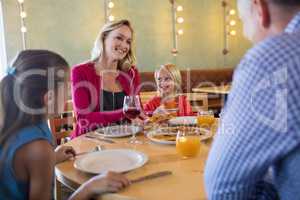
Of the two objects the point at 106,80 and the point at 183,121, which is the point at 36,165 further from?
the point at 106,80

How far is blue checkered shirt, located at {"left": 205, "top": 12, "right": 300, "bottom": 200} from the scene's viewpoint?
58 cm

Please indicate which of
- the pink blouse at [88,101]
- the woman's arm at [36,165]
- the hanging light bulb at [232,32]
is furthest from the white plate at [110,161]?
the hanging light bulb at [232,32]

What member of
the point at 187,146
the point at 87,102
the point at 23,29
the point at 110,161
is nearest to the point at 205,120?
the point at 187,146

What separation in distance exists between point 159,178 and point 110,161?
9.7 inches

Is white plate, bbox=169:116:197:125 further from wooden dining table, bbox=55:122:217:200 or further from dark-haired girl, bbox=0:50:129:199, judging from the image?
dark-haired girl, bbox=0:50:129:199

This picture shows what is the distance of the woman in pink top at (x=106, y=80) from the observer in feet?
6.93

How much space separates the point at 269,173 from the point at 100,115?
4.88ft

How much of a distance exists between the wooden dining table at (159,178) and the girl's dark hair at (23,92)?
0.79 feet

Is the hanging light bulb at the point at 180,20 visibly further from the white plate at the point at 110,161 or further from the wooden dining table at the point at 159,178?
the white plate at the point at 110,161

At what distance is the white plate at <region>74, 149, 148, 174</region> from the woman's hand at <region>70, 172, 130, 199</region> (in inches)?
3.5

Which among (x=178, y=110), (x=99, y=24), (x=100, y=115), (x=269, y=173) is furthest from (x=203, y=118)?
(x=99, y=24)

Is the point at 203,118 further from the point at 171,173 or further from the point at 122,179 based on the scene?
the point at 122,179

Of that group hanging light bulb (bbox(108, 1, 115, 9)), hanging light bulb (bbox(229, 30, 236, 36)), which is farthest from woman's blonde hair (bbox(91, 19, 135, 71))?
hanging light bulb (bbox(229, 30, 236, 36))

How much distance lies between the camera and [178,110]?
89.9 inches
